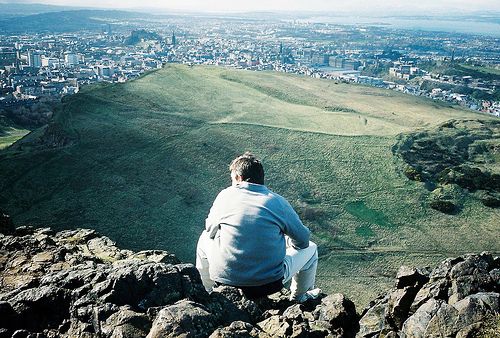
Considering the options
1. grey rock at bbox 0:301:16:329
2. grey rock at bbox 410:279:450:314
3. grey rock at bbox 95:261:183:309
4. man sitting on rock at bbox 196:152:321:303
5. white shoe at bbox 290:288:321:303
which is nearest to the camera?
grey rock at bbox 0:301:16:329

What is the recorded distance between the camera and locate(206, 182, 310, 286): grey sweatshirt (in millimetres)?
7445

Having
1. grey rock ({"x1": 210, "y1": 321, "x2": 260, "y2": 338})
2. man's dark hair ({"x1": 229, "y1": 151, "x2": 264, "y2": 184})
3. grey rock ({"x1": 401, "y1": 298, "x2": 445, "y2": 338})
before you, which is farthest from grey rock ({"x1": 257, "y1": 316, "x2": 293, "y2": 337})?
man's dark hair ({"x1": 229, "y1": 151, "x2": 264, "y2": 184})

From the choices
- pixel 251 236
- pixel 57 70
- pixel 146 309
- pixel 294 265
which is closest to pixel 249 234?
pixel 251 236

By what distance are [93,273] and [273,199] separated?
2865 millimetres

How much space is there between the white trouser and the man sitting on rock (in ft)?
0.07

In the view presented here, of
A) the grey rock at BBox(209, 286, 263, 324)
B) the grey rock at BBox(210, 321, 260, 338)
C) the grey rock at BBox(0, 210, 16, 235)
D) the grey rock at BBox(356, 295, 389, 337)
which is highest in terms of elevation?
the grey rock at BBox(210, 321, 260, 338)

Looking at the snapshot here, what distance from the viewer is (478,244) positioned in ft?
90.7

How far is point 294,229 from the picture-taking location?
789 centimetres

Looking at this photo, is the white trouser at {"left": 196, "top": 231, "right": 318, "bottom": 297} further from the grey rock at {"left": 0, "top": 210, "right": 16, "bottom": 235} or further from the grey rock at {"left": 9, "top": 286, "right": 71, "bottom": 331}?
the grey rock at {"left": 0, "top": 210, "right": 16, "bottom": 235}

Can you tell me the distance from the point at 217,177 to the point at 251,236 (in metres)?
25.2

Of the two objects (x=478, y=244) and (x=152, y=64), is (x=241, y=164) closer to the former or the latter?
(x=478, y=244)

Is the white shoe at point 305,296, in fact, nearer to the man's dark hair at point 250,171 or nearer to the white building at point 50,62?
the man's dark hair at point 250,171

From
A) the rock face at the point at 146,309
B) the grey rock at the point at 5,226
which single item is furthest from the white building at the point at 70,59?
the rock face at the point at 146,309

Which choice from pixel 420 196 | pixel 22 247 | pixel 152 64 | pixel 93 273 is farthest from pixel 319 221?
pixel 152 64
